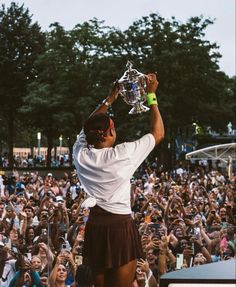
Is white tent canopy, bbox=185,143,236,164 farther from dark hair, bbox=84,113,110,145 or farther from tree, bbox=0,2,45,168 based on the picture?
dark hair, bbox=84,113,110,145

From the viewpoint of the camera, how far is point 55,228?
8.27m

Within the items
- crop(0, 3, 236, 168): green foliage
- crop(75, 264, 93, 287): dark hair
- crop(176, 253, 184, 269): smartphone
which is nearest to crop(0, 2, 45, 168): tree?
crop(0, 3, 236, 168): green foliage

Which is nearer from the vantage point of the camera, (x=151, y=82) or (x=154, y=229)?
(x=151, y=82)

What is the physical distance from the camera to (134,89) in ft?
12.4

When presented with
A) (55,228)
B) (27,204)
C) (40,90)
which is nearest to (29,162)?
(40,90)

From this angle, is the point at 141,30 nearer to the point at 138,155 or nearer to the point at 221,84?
the point at 221,84

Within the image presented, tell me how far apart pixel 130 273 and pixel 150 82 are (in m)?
0.91

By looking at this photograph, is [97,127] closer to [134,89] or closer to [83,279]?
[134,89]

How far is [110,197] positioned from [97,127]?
0.34 metres

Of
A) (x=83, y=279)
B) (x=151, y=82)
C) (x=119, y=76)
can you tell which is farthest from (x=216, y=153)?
(x=151, y=82)

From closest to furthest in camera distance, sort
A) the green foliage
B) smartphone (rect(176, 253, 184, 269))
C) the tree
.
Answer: smartphone (rect(176, 253, 184, 269)) → the green foliage → the tree

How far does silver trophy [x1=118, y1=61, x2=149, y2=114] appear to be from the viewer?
375 cm

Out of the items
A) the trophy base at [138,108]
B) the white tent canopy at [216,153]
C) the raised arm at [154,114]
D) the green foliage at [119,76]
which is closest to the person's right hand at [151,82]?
the raised arm at [154,114]

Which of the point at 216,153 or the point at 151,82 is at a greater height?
the point at 151,82
